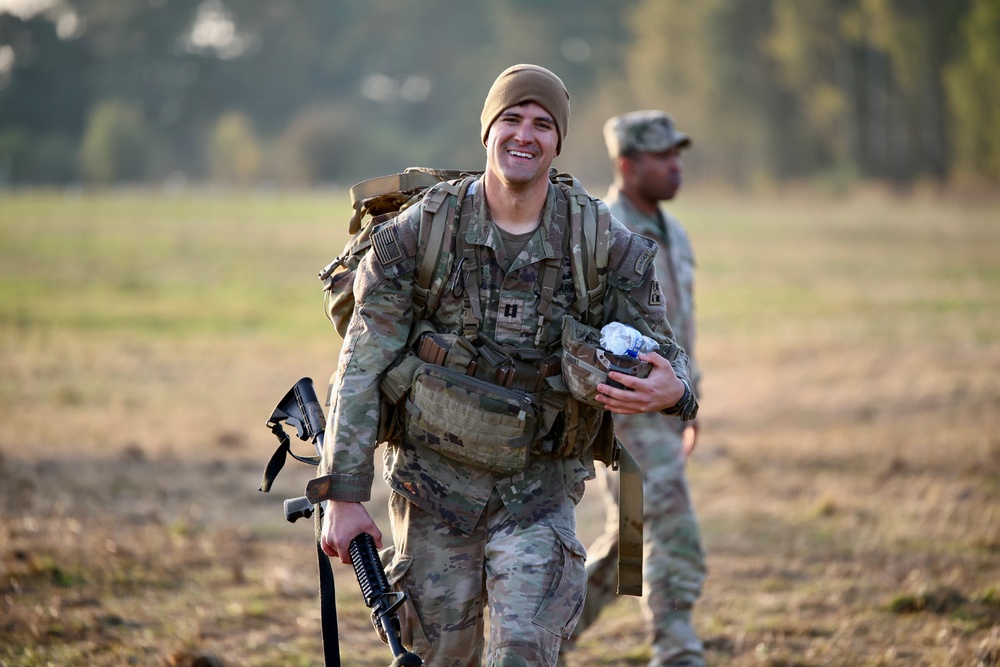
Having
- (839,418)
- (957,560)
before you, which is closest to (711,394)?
(839,418)

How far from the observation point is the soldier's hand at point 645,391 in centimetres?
362

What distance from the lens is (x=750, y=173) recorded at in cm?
5756

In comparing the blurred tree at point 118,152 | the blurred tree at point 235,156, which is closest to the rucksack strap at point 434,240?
the blurred tree at point 118,152

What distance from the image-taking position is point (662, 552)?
5426mm

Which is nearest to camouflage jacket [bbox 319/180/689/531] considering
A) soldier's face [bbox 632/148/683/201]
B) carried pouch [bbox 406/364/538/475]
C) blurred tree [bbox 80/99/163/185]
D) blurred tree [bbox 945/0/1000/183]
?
carried pouch [bbox 406/364/538/475]

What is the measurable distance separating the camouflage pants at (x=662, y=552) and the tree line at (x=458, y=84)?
37759 mm

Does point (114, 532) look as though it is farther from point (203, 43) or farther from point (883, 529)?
point (203, 43)

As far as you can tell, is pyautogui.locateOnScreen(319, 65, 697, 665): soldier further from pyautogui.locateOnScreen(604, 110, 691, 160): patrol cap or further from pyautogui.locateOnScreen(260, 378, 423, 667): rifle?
pyautogui.locateOnScreen(604, 110, 691, 160): patrol cap

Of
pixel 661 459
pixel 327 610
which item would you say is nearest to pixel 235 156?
pixel 661 459

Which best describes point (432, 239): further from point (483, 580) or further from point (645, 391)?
point (483, 580)

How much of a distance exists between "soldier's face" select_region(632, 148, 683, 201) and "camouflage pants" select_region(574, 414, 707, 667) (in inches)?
48.3

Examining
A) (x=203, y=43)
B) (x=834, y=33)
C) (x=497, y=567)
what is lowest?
(x=497, y=567)

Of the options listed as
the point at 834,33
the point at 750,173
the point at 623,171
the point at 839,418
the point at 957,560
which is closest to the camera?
the point at 623,171

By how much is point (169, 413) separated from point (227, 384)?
198 cm
